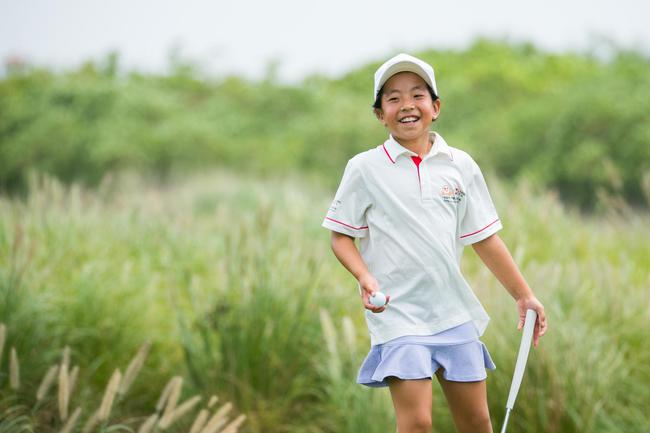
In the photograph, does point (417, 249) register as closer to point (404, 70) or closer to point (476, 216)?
point (476, 216)

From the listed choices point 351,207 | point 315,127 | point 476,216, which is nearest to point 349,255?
point 351,207

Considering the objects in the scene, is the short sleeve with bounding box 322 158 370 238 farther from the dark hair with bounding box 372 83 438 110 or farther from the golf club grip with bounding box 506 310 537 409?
the golf club grip with bounding box 506 310 537 409

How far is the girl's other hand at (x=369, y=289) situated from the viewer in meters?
2.39

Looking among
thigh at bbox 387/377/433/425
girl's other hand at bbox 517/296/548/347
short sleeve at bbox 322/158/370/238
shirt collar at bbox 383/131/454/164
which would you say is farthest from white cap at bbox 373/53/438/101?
thigh at bbox 387/377/433/425

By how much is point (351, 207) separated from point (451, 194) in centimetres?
33

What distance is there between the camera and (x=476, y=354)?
2.61 metres

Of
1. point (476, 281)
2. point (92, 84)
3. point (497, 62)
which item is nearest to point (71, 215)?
point (476, 281)

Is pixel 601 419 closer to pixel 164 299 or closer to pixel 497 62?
pixel 164 299

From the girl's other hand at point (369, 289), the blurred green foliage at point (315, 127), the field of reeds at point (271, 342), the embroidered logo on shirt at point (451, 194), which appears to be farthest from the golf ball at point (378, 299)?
the blurred green foliage at point (315, 127)

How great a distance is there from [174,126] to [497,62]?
11.5m

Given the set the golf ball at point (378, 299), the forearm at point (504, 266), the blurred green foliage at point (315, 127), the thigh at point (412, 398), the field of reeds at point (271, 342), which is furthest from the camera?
the blurred green foliage at point (315, 127)

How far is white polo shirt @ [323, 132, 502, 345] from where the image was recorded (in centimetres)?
256

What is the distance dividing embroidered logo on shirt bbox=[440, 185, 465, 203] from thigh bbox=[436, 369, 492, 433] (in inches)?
22.1

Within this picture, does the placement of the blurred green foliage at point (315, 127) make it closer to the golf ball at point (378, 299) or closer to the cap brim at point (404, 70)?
the cap brim at point (404, 70)
